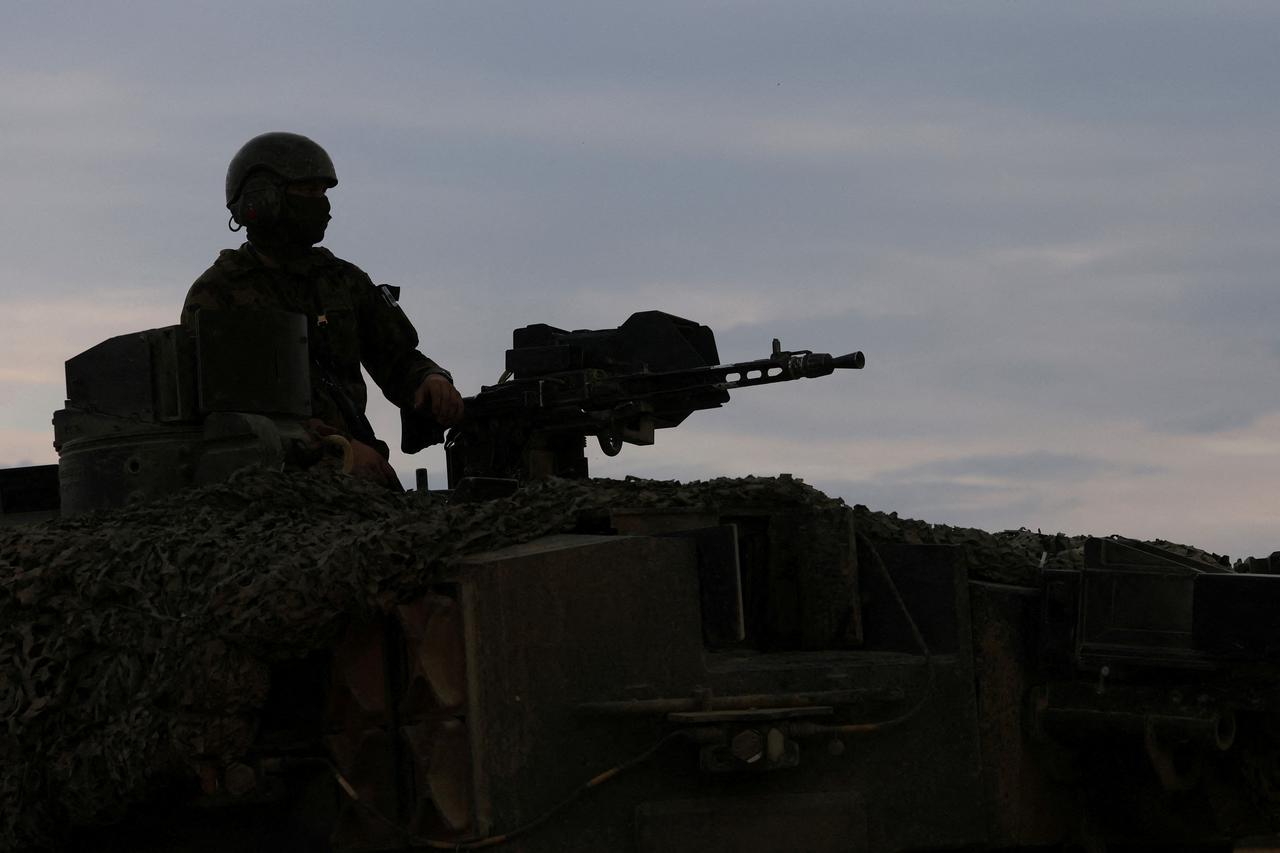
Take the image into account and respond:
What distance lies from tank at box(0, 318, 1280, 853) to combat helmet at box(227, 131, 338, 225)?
2042mm

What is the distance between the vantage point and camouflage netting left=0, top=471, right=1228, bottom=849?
5262 millimetres

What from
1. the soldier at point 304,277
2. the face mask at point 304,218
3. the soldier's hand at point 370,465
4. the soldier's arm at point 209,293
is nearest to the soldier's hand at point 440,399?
the soldier at point 304,277

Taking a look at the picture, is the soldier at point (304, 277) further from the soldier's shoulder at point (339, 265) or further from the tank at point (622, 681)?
the tank at point (622, 681)

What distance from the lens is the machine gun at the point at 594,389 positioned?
7.98 metres

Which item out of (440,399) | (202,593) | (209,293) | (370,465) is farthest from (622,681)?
(209,293)

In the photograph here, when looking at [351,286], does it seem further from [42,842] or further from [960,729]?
[960,729]

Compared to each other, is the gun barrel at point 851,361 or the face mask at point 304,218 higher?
the face mask at point 304,218

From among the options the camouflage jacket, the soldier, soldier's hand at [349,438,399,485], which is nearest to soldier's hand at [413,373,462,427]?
the soldier

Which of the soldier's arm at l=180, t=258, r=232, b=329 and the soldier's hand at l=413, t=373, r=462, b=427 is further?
the soldier's hand at l=413, t=373, r=462, b=427

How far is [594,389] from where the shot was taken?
7.91 metres

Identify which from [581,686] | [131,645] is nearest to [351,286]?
[131,645]

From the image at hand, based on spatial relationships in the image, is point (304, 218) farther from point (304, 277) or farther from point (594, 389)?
point (594, 389)

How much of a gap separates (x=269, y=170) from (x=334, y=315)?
0.68 m

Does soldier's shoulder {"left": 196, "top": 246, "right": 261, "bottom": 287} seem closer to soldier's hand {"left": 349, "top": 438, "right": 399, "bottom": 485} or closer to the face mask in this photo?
the face mask
